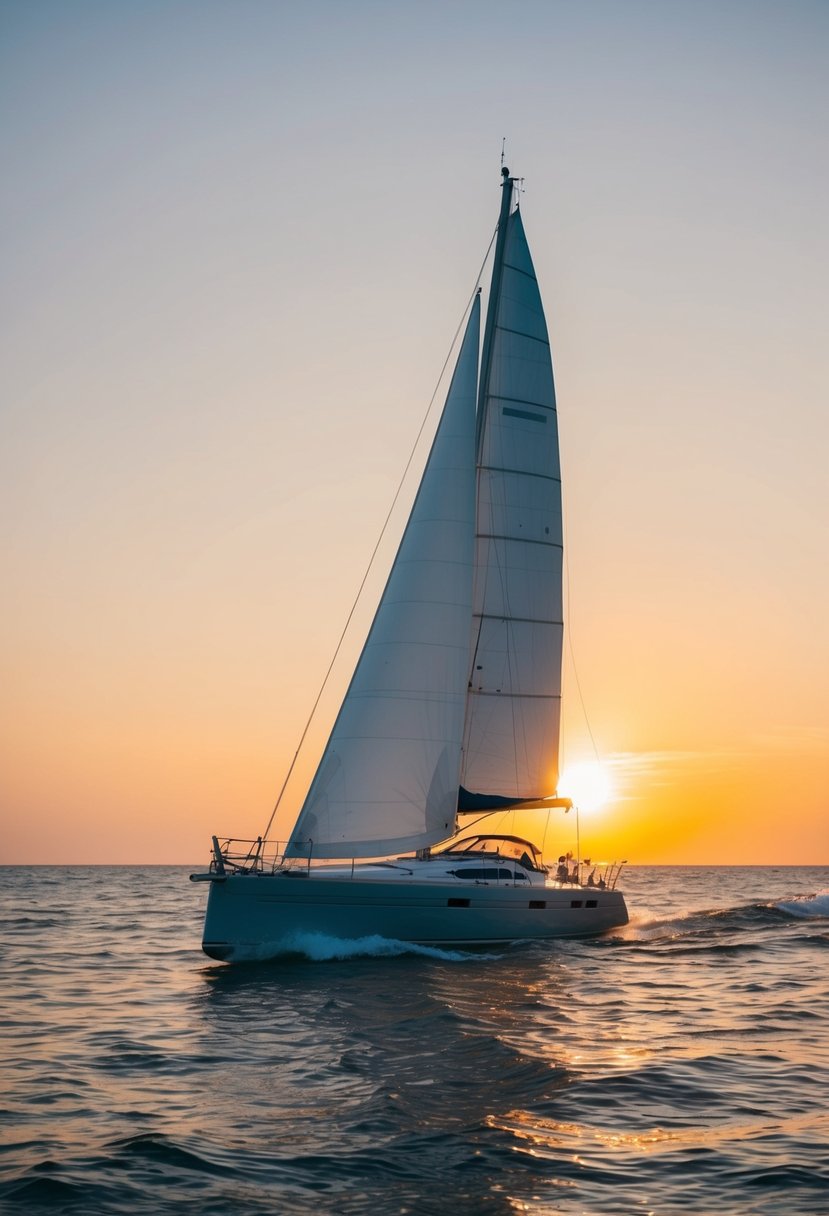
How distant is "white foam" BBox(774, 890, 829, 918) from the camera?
148 feet

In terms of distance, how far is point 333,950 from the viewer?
24953 mm

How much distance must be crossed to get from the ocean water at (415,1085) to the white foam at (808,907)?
19.4 metres

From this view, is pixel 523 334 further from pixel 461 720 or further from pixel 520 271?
pixel 461 720

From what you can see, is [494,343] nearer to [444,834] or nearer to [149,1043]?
[444,834]

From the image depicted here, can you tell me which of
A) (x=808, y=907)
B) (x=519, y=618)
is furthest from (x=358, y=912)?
(x=808, y=907)

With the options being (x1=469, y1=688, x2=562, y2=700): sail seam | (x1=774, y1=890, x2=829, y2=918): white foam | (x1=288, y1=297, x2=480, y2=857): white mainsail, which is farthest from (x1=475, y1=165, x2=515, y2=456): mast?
(x1=774, y1=890, x2=829, y2=918): white foam

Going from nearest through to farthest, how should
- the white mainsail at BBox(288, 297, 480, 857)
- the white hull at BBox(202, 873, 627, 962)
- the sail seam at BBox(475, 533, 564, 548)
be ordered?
1. the white hull at BBox(202, 873, 627, 962)
2. the white mainsail at BBox(288, 297, 480, 857)
3. the sail seam at BBox(475, 533, 564, 548)

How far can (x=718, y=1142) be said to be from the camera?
37.8 feet

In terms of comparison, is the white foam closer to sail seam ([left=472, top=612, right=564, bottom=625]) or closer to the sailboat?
the sailboat

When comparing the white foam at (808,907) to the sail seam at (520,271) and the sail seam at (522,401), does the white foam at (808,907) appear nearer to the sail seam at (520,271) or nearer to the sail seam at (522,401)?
the sail seam at (522,401)

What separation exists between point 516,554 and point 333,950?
1171 cm

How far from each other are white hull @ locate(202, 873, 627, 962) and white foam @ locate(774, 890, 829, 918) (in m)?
20.7

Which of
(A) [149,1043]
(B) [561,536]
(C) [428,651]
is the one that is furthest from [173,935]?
(A) [149,1043]

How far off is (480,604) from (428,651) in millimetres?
3804
